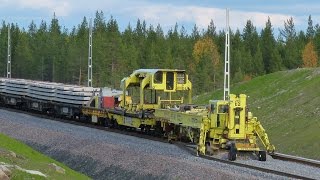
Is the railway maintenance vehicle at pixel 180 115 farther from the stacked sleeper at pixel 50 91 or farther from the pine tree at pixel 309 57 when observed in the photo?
the pine tree at pixel 309 57

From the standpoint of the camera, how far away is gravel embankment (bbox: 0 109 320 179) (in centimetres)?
2059

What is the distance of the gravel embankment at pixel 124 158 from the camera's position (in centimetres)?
2059

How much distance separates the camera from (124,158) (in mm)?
23922

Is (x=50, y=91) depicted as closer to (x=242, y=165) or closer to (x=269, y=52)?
(x=242, y=165)

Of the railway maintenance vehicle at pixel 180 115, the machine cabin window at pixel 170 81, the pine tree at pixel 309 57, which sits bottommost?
the railway maintenance vehicle at pixel 180 115

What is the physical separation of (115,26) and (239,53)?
41445 mm

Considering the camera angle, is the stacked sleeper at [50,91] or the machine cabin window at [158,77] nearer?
the machine cabin window at [158,77]

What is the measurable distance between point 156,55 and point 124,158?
272 feet

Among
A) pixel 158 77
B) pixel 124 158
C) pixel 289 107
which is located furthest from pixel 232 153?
pixel 289 107

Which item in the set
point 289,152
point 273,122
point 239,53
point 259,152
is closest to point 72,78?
point 239,53

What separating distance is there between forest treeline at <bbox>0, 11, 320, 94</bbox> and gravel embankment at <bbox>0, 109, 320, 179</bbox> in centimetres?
6008

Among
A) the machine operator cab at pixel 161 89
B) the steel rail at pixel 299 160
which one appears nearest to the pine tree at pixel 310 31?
the machine operator cab at pixel 161 89

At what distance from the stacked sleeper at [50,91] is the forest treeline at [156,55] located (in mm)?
39698

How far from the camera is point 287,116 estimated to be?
40469 millimetres
